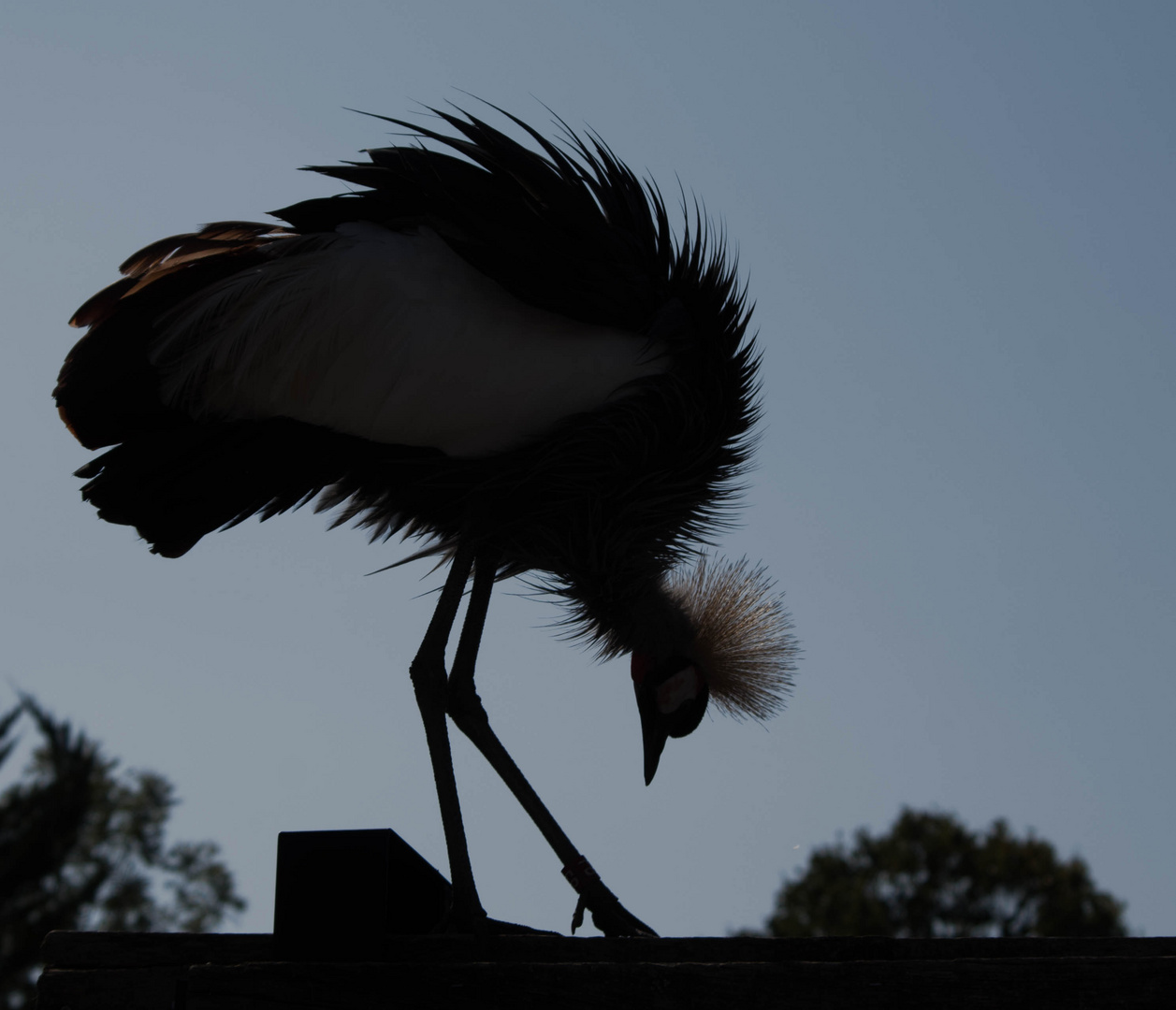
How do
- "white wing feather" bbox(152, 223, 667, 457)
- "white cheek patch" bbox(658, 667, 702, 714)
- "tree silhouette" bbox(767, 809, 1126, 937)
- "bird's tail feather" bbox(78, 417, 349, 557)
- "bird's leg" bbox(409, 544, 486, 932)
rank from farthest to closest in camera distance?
"tree silhouette" bbox(767, 809, 1126, 937) < "white cheek patch" bbox(658, 667, 702, 714) < "bird's tail feather" bbox(78, 417, 349, 557) < "white wing feather" bbox(152, 223, 667, 457) < "bird's leg" bbox(409, 544, 486, 932)

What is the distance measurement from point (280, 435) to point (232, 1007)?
5.96 ft

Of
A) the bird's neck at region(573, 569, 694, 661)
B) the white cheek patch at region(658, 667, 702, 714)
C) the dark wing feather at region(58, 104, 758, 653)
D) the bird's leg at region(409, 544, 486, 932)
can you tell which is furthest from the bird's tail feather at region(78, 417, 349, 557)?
the white cheek patch at region(658, 667, 702, 714)

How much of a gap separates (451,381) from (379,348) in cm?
21

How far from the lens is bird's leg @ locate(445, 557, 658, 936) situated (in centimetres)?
384

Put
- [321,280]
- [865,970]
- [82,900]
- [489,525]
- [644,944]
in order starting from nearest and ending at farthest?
[865,970] < [644,944] < [321,280] < [489,525] < [82,900]

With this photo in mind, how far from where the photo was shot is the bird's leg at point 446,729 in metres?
3.55

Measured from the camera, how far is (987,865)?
73.8ft

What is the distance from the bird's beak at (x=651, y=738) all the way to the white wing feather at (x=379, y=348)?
3.74 ft

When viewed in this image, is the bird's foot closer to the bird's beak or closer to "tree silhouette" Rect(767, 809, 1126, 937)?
the bird's beak

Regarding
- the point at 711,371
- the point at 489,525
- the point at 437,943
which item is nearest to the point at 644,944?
the point at 437,943

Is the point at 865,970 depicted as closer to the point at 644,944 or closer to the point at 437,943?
the point at 644,944

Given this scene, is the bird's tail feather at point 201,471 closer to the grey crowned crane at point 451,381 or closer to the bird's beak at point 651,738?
the grey crowned crane at point 451,381

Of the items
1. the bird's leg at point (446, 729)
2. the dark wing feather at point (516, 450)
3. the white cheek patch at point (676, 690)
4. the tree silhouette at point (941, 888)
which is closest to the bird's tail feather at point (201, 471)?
the dark wing feather at point (516, 450)

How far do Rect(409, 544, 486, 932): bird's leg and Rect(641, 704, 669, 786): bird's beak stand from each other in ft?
2.43
